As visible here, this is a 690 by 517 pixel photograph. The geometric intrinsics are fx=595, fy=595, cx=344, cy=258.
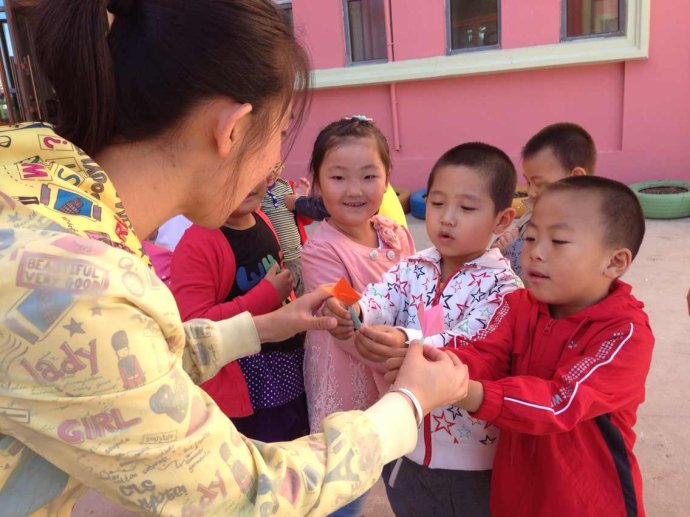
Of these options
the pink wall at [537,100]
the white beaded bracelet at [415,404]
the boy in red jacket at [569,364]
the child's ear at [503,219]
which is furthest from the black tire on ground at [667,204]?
the white beaded bracelet at [415,404]

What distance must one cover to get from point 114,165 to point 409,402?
0.69 m

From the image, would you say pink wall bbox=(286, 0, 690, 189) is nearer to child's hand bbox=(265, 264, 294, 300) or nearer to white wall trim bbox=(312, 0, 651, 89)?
white wall trim bbox=(312, 0, 651, 89)

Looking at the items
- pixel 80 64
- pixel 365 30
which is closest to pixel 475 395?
pixel 80 64

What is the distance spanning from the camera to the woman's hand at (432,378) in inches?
46.8

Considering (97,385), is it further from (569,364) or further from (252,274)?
(252,274)

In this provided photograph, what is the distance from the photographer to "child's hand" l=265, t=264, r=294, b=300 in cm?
184

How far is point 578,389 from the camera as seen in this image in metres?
1.24

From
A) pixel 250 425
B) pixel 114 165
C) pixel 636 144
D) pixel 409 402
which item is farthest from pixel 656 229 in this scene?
pixel 114 165

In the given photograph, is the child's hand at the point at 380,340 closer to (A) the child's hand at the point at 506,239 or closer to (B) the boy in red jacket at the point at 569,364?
(B) the boy in red jacket at the point at 569,364

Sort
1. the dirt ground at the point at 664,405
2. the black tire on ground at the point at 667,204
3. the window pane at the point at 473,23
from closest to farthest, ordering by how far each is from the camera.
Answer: the dirt ground at the point at 664,405
the black tire on ground at the point at 667,204
the window pane at the point at 473,23

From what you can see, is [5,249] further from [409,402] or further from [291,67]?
[409,402]

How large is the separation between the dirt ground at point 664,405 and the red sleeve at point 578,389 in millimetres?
1215

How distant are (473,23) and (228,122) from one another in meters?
5.78

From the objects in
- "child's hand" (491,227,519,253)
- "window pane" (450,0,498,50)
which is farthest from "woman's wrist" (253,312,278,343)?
"window pane" (450,0,498,50)
